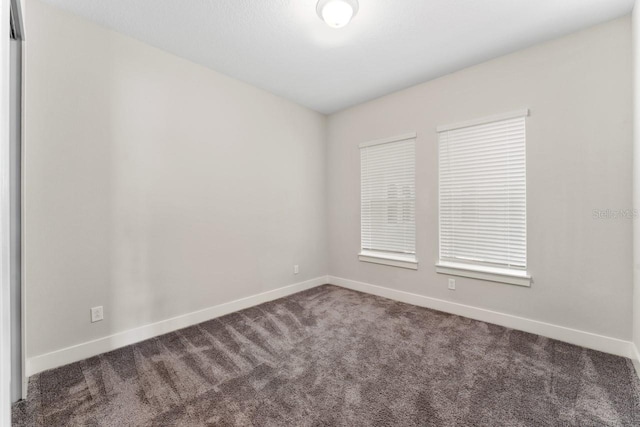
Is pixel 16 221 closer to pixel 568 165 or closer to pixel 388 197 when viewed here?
pixel 388 197

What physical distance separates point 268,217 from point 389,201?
1615 mm

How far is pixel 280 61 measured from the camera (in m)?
2.89

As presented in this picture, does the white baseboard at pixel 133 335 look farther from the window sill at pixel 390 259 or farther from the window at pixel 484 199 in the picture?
the window at pixel 484 199

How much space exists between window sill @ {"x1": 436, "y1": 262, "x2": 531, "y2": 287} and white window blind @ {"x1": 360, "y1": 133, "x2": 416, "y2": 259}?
0.45 meters

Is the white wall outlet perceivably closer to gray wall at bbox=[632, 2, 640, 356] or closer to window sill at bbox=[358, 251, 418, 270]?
window sill at bbox=[358, 251, 418, 270]

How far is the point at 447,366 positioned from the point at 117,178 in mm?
3080

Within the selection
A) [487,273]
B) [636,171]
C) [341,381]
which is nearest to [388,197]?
[487,273]

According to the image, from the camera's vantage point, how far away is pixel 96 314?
229 centimetres

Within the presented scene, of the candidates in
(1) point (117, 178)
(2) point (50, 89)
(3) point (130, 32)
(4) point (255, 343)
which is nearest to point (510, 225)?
(4) point (255, 343)

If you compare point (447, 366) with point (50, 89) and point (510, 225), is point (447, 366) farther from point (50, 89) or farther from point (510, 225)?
point (50, 89)

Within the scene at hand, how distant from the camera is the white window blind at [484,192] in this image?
8.97 ft

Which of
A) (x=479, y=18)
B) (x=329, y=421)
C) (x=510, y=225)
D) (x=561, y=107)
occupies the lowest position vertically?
(x=329, y=421)

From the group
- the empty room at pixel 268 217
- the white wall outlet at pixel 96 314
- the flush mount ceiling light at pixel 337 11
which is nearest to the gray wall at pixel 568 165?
the empty room at pixel 268 217

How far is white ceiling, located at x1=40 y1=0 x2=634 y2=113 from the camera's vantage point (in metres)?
2.13
